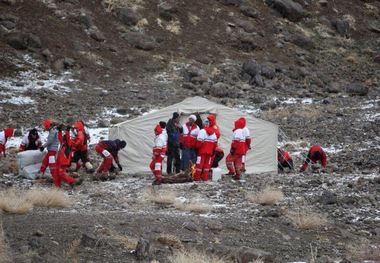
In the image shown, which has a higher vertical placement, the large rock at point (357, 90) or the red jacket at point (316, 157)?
the large rock at point (357, 90)

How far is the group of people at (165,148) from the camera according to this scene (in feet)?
48.7

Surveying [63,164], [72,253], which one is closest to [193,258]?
[72,253]

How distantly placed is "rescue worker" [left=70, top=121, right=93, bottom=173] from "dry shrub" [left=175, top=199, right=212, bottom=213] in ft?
13.9

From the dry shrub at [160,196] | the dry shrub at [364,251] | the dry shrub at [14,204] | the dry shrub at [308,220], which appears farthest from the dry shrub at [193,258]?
the dry shrub at [160,196]

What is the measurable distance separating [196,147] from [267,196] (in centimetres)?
349

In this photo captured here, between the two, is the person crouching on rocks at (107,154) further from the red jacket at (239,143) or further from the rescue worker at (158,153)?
the red jacket at (239,143)

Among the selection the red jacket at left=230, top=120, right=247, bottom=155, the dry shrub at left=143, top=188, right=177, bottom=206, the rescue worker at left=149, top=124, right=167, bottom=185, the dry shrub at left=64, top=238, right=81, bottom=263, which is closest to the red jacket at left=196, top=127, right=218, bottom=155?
the red jacket at left=230, top=120, right=247, bottom=155

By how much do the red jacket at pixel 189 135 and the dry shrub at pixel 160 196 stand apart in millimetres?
2397

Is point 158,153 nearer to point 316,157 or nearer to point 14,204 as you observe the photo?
point 14,204

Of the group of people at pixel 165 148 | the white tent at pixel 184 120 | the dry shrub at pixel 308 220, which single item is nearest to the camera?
the dry shrub at pixel 308 220

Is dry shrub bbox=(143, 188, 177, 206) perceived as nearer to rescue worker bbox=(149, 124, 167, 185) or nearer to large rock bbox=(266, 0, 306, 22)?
rescue worker bbox=(149, 124, 167, 185)

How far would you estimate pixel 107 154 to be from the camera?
16.2 metres

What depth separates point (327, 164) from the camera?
1906 cm

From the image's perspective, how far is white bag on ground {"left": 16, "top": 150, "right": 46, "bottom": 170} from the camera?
16.0 m
